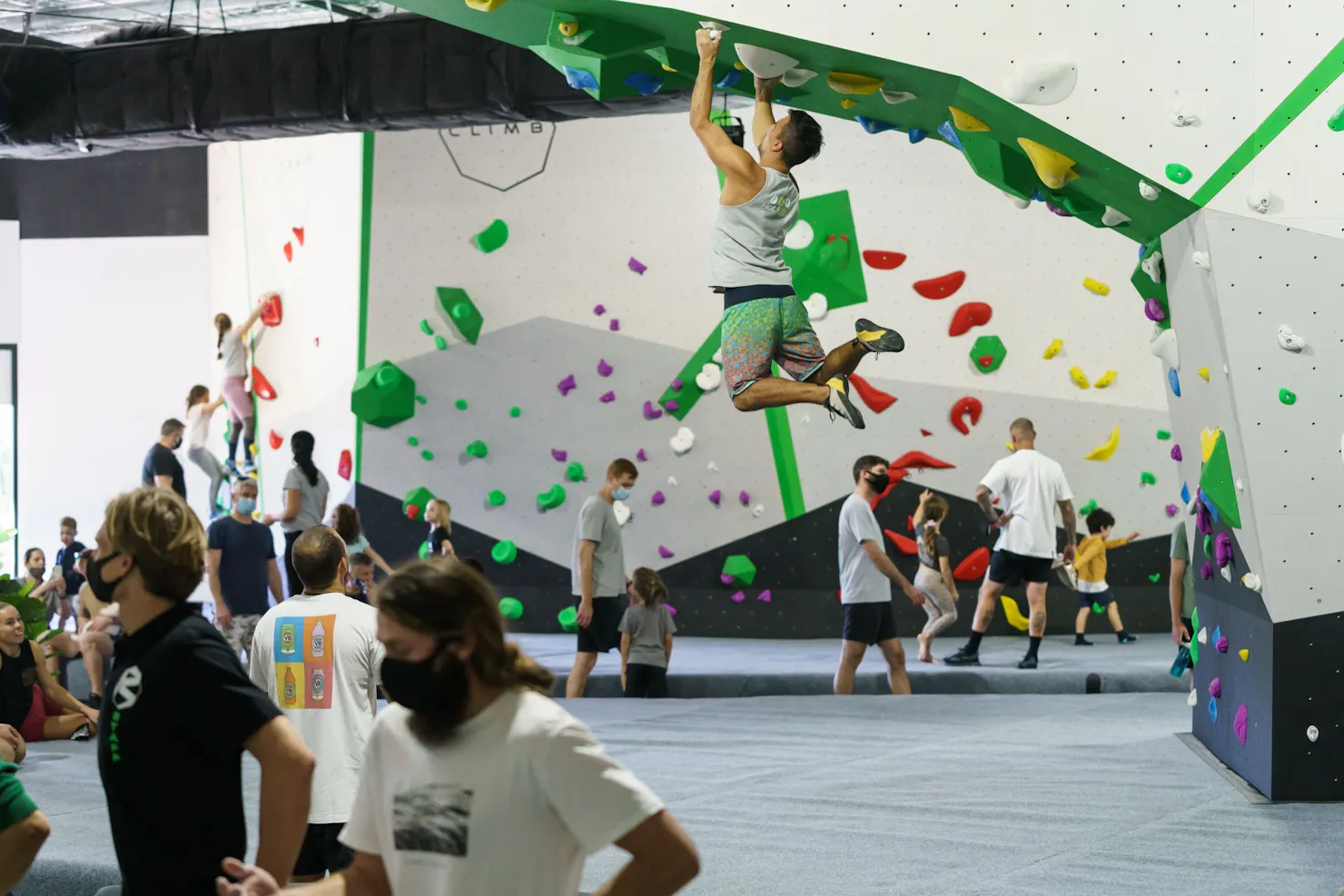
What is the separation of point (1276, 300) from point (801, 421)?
7.26m

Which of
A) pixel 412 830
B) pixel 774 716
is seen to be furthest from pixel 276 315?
pixel 412 830

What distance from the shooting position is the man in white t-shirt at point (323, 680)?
3922mm

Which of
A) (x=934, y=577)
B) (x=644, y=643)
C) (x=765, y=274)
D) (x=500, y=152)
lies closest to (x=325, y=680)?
(x=765, y=274)

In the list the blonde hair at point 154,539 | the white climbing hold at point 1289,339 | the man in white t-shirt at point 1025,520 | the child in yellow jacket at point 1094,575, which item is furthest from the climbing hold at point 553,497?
the blonde hair at point 154,539

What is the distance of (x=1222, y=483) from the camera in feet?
18.7

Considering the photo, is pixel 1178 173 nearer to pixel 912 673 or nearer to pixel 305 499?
pixel 912 673

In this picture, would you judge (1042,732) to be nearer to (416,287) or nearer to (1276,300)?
(1276,300)

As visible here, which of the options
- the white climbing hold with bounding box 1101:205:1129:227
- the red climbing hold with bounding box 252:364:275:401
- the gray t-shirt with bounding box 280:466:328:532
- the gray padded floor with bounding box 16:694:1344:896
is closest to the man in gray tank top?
the white climbing hold with bounding box 1101:205:1129:227

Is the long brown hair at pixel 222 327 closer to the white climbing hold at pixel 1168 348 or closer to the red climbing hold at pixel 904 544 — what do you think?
the red climbing hold at pixel 904 544

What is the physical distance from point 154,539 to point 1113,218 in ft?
14.5

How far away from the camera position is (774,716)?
8.23m

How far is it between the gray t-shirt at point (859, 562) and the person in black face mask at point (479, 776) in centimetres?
677

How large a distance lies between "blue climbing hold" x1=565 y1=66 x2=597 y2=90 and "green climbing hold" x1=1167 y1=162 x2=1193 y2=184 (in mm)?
2088

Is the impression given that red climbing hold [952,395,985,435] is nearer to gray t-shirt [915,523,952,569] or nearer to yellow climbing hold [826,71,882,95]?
gray t-shirt [915,523,952,569]
